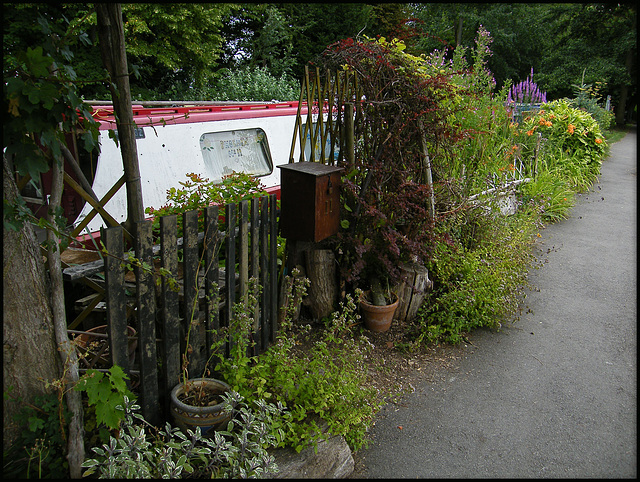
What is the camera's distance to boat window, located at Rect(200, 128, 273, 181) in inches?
216

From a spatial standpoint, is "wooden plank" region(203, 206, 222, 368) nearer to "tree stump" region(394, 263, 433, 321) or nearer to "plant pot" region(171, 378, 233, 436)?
"plant pot" region(171, 378, 233, 436)

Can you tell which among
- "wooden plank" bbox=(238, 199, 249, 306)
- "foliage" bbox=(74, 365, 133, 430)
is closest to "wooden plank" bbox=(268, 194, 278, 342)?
"wooden plank" bbox=(238, 199, 249, 306)

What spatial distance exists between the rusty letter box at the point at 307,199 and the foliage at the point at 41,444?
2.08 meters

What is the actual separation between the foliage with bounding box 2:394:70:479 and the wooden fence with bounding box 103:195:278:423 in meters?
0.38

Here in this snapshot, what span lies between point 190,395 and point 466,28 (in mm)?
32235

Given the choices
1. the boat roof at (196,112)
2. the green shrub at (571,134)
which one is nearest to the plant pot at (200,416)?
the boat roof at (196,112)

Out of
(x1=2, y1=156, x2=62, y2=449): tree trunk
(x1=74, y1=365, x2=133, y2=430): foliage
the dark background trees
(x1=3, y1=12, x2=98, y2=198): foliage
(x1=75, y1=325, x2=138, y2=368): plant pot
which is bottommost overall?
(x1=75, y1=325, x2=138, y2=368): plant pot

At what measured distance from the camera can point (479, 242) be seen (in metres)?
5.54

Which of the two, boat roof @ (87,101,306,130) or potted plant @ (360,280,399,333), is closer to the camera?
potted plant @ (360,280,399,333)

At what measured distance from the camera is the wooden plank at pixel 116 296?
2.41 meters

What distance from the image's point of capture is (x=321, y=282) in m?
4.25

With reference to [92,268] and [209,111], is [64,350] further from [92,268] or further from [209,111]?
[209,111]

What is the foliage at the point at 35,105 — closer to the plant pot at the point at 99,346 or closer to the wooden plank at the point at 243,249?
the wooden plank at the point at 243,249

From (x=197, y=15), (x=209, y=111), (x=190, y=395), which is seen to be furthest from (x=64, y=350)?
(x=197, y=15)
